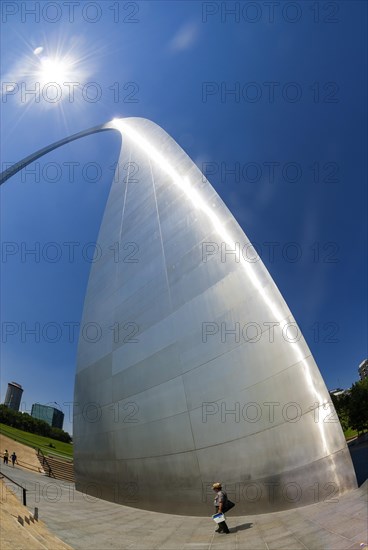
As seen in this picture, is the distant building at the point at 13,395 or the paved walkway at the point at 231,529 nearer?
the paved walkway at the point at 231,529

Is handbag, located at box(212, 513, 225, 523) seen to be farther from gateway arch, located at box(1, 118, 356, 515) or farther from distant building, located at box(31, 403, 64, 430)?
distant building, located at box(31, 403, 64, 430)

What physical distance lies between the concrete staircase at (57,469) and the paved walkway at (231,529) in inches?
682

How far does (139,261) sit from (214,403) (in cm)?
761

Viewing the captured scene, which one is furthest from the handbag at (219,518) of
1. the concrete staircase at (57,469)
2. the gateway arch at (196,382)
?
the concrete staircase at (57,469)

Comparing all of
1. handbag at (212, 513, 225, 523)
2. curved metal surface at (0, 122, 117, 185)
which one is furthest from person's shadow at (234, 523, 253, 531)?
curved metal surface at (0, 122, 117, 185)

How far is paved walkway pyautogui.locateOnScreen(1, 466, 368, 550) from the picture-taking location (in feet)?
16.7

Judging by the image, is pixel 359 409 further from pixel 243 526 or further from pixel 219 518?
pixel 219 518

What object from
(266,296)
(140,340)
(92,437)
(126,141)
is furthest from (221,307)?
(126,141)

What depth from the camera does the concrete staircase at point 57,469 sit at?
72.7 ft

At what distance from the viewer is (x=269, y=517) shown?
22.9 ft

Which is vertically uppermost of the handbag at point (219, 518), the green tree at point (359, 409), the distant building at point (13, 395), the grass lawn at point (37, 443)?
the distant building at point (13, 395)

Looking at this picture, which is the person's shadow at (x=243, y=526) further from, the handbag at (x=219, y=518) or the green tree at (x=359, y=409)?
the green tree at (x=359, y=409)

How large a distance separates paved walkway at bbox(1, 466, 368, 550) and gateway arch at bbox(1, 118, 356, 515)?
0.59 m

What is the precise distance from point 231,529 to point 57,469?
23447mm
